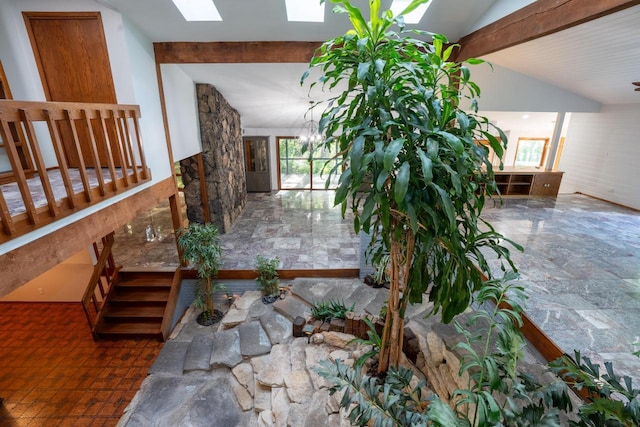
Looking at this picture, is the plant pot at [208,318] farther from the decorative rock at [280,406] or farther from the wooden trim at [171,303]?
the decorative rock at [280,406]

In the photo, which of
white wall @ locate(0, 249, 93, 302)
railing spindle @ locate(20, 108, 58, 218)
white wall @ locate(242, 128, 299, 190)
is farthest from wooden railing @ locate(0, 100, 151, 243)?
white wall @ locate(242, 128, 299, 190)

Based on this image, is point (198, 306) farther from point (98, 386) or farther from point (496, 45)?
Answer: point (496, 45)

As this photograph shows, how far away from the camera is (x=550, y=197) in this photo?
23.1ft

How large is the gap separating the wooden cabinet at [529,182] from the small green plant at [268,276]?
5.88 meters

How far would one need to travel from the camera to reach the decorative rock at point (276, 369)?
9.50ft

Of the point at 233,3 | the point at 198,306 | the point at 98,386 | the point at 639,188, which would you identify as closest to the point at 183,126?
the point at 233,3

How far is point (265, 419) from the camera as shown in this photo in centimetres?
261

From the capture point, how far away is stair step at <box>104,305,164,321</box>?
168 inches

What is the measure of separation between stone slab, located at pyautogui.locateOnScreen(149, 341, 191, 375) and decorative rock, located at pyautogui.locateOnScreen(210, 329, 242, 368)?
0.39m

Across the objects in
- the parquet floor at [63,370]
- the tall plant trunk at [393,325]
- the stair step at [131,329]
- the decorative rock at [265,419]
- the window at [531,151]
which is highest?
Answer: the window at [531,151]

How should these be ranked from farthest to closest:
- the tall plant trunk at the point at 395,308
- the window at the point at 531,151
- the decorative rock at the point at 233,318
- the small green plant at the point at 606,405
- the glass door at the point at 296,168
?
the glass door at the point at 296,168 < the window at the point at 531,151 < the decorative rock at the point at 233,318 < the tall plant trunk at the point at 395,308 < the small green plant at the point at 606,405

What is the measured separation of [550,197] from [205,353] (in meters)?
8.22

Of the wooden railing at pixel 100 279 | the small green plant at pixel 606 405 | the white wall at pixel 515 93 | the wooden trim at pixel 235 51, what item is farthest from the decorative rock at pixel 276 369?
the white wall at pixel 515 93

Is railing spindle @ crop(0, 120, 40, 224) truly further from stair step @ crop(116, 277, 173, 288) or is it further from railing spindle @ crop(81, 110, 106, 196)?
stair step @ crop(116, 277, 173, 288)
